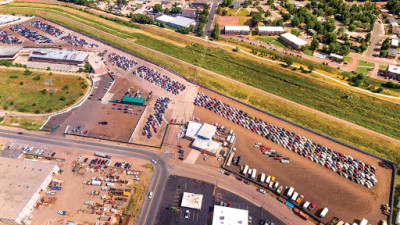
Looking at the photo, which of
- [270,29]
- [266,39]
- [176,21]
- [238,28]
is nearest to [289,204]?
[266,39]

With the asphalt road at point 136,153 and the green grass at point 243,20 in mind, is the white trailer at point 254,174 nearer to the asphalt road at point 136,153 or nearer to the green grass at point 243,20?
the asphalt road at point 136,153

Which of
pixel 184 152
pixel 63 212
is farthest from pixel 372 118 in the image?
pixel 63 212

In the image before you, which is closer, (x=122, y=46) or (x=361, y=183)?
(x=361, y=183)

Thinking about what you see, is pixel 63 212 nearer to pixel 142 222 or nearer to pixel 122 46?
pixel 142 222

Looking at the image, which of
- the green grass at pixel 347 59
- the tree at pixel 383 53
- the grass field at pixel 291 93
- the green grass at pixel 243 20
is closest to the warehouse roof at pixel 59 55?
the grass field at pixel 291 93

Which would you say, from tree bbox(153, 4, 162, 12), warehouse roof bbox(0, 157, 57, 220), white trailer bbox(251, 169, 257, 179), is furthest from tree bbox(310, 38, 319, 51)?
warehouse roof bbox(0, 157, 57, 220)

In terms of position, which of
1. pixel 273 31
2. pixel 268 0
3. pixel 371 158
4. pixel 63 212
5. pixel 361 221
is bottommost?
pixel 63 212
